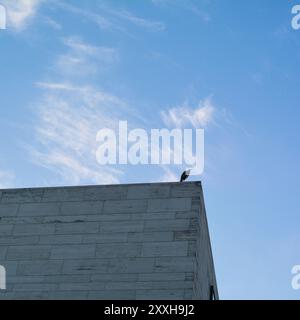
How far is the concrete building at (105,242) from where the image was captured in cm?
1898

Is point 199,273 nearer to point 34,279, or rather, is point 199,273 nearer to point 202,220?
point 202,220

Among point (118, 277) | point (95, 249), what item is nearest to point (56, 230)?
point (95, 249)

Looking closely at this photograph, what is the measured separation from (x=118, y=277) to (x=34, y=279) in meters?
2.64

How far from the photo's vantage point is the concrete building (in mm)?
18984

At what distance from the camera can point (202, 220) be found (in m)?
20.7

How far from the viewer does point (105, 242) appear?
19984mm

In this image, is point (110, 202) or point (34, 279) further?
point (110, 202)

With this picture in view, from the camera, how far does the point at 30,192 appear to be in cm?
2167

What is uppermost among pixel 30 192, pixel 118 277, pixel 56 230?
pixel 30 192
